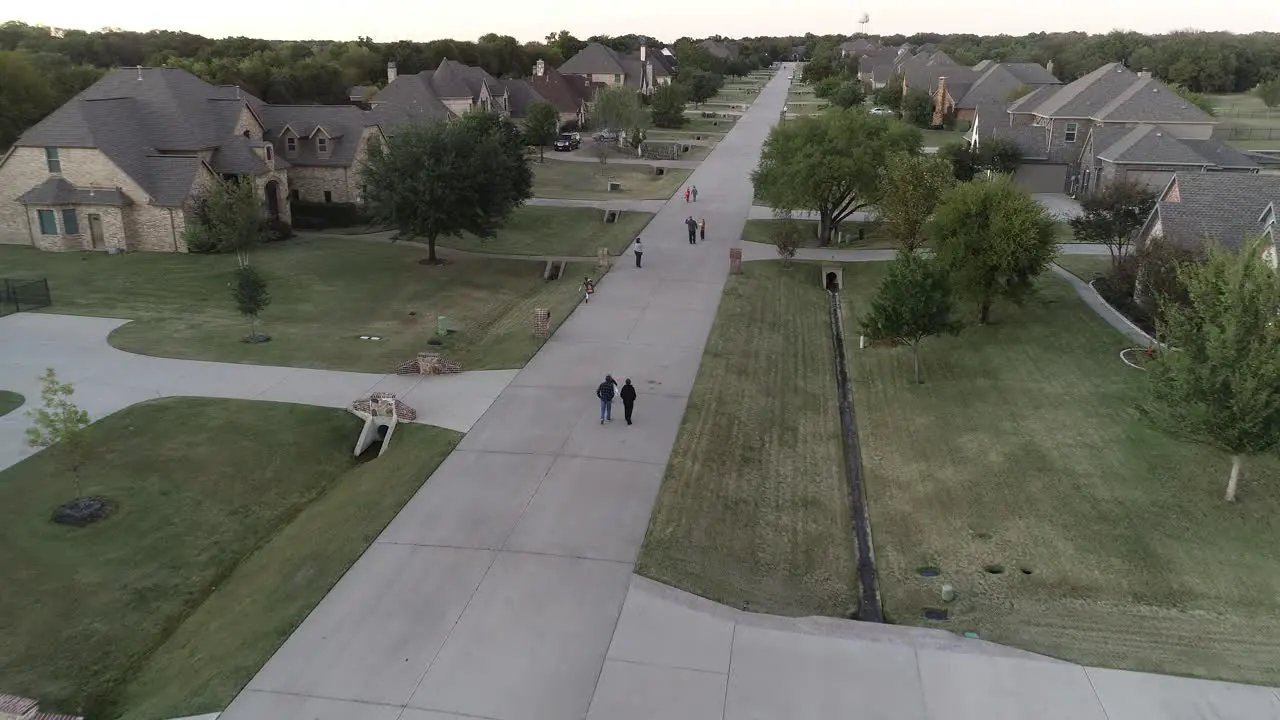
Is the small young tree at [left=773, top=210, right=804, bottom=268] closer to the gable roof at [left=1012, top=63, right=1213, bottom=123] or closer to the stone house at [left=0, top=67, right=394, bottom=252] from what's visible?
the stone house at [left=0, top=67, right=394, bottom=252]

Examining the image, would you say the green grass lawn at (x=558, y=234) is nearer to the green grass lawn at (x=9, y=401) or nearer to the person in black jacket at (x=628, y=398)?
the person in black jacket at (x=628, y=398)

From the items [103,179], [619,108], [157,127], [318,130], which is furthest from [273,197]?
[619,108]

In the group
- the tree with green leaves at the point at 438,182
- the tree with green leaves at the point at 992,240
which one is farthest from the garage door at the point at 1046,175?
the tree with green leaves at the point at 438,182

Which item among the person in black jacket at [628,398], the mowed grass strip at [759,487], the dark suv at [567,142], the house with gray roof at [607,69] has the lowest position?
the mowed grass strip at [759,487]

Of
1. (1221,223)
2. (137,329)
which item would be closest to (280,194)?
(137,329)

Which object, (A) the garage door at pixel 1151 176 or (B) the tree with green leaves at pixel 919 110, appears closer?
(A) the garage door at pixel 1151 176

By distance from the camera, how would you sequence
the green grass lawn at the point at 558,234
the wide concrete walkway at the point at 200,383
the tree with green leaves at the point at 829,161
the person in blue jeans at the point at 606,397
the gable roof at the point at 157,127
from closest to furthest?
the person in blue jeans at the point at 606,397 → the wide concrete walkway at the point at 200,383 → the gable roof at the point at 157,127 → the tree with green leaves at the point at 829,161 → the green grass lawn at the point at 558,234

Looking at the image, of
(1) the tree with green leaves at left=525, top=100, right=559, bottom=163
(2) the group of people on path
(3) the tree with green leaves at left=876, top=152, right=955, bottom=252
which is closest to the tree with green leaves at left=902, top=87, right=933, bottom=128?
(1) the tree with green leaves at left=525, top=100, right=559, bottom=163

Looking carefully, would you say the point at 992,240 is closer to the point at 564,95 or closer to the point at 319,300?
the point at 319,300
